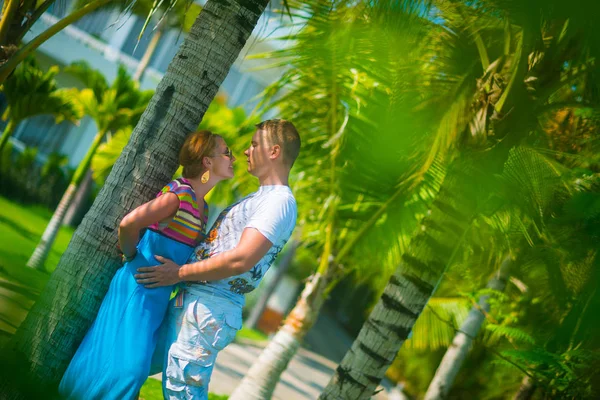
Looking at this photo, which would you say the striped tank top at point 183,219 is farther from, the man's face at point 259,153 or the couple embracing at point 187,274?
the man's face at point 259,153

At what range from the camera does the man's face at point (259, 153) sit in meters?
3.13

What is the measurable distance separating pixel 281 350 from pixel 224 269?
4360 mm

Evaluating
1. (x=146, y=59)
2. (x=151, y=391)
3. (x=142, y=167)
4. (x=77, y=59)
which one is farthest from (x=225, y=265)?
(x=77, y=59)

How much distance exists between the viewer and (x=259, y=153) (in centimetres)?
315

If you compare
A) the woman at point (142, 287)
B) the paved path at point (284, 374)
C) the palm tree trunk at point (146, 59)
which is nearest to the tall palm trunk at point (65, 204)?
the paved path at point (284, 374)

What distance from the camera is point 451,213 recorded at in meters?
4.80

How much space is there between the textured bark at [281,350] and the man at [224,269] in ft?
12.5

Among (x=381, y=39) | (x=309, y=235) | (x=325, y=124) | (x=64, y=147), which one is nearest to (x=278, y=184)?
(x=381, y=39)

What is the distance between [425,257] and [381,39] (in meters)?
2.29

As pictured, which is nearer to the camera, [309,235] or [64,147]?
[309,235]

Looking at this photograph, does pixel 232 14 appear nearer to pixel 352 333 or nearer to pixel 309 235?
pixel 309 235

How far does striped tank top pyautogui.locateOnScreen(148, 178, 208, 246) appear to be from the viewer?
10.0ft

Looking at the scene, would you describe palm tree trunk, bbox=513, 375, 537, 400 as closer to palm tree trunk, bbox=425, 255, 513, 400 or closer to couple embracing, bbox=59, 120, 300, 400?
palm tree trunk, bbox=425, 255, 513, 400

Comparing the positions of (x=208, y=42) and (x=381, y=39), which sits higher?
(x=381, y=39)
